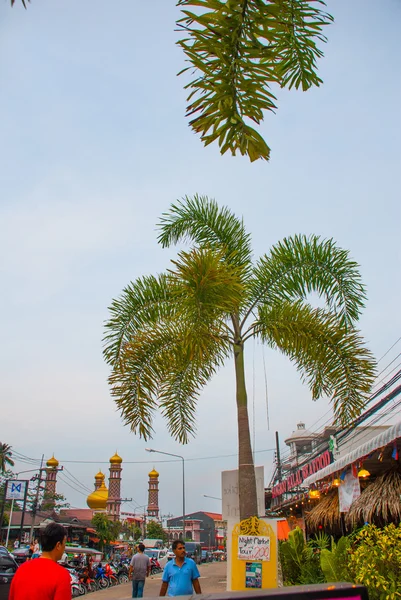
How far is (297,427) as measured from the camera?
1961 inches

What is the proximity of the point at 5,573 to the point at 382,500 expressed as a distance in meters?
8.69

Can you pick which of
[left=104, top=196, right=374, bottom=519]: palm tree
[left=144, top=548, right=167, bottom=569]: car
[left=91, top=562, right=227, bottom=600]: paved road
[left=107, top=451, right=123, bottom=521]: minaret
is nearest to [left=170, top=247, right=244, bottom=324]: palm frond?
[left=104, top=196, right=374, bottom=519]: palm tree

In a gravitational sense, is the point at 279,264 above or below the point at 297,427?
below

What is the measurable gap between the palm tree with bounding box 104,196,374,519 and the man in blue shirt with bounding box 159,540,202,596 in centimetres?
166

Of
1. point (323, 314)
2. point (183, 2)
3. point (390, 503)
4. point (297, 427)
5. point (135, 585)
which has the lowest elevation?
point (135, 585)

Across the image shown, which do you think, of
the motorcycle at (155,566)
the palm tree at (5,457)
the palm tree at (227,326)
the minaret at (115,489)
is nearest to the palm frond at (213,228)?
the palm tree at (227,326)

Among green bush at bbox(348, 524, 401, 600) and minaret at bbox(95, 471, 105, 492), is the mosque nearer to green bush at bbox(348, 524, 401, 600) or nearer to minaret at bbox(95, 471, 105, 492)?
minaret at bbox(95, 471, 105, 492)

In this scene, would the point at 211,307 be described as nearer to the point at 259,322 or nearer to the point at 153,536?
the point at 259,322

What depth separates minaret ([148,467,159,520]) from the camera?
102 metres

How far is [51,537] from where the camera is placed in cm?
329

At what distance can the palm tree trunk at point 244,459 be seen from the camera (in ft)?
25.4

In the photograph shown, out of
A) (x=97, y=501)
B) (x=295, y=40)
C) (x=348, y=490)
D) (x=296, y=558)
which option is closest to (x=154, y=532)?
(x=97, y=501)

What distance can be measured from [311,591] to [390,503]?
7978mm

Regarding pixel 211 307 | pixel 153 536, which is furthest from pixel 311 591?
pixel 153 536
